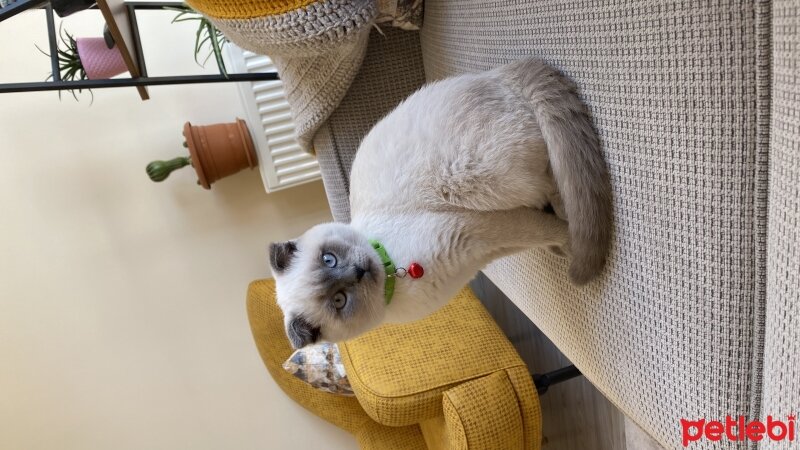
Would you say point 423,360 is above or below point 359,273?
below

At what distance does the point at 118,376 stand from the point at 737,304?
6.13ft

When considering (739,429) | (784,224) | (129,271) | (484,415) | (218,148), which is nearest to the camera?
(784,224)

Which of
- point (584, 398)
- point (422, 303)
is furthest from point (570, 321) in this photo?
point (584, 398)

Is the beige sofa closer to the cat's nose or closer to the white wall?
the cat's nose

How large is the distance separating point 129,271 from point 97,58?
0.73 metres

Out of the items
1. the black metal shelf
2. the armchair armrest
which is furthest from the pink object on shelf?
the armchair armrest

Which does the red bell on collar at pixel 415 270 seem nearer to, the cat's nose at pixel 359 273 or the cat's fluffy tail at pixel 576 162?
the cat's nose at pixel 359 273

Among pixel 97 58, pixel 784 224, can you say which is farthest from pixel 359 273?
pixel 97 58

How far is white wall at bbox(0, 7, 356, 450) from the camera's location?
5.74 feet

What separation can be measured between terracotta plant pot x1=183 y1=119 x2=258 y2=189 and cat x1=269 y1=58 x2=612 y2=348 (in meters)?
1.04

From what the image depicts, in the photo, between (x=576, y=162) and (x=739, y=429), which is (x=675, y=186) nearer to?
(x=576, y=162)

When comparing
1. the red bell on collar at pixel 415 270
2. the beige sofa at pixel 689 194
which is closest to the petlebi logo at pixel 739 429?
the beige sofa at pixel 689 194

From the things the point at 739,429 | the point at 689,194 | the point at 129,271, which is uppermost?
the point at 689,194

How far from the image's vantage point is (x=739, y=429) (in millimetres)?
613
